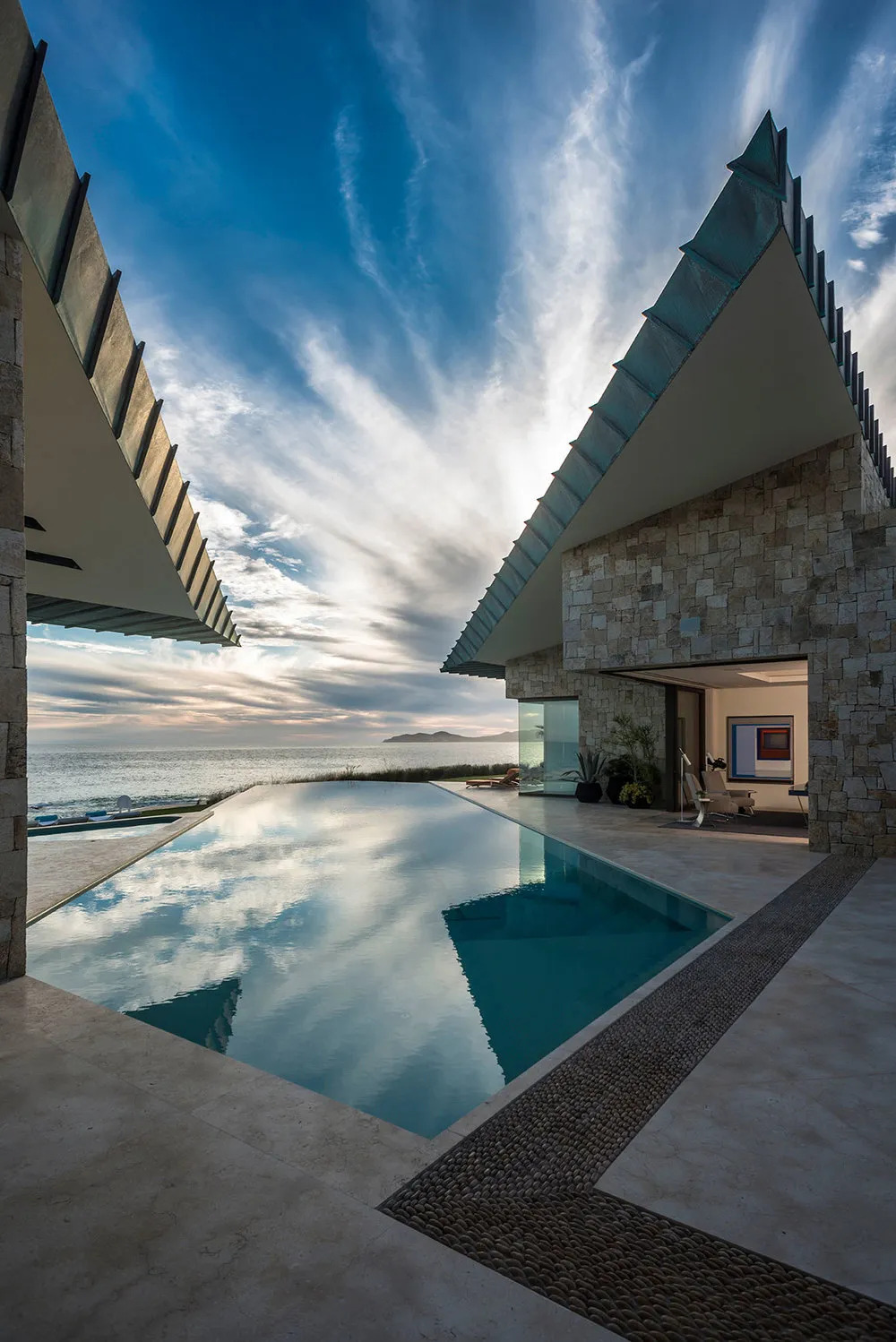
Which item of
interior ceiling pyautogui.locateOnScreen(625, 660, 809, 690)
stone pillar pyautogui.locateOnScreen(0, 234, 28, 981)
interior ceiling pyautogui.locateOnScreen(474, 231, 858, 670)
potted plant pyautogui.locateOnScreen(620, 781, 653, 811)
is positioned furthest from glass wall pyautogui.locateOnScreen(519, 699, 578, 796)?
stone pillar pyautogui.locateOnScreen(0, 234, 28, 981)

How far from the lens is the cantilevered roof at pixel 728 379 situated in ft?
22.4

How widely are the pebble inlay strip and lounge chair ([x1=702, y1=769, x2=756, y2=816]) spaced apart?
477 inches

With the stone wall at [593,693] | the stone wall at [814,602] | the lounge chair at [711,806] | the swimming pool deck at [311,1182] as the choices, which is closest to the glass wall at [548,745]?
the stone wall at [593,693]

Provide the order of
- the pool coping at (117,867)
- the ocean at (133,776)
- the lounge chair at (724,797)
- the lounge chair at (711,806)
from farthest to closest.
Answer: the ocean at (133,776) < the lounge chair at (724,797) < the lounge chair at (711,806) < the pool coping at (117,867)

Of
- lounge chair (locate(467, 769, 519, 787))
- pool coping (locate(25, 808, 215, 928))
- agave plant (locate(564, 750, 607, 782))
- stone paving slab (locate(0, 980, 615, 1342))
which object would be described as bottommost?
lounge chair (locate(467, 769, 519, 787))

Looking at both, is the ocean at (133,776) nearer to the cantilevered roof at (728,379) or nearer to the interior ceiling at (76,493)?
the interior ceiling at (76,493)

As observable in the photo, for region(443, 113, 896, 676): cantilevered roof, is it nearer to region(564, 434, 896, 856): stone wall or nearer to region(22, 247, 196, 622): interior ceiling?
region(564, 434, 896, 856): stone wall

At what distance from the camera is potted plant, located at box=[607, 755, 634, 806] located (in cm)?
1698

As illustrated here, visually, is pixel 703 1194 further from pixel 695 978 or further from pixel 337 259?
pixel 337 259

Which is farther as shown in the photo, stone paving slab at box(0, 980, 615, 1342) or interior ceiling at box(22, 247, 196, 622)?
interior ceiling at box(22, 247, 196, 622)

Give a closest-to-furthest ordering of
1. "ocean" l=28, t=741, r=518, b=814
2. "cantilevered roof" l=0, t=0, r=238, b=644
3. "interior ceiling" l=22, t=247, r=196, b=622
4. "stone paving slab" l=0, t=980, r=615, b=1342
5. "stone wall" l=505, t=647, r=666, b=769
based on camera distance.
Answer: "stone paving slab" l=0, t=980, r=615, b=1342 → "cantilevered roof" l=0, t=0, r=238, b=644 → "interior ceiling" l=22, t=247, r=196, b=622 → "stone wall" l=505, t=647, r=666, b=769 → "ocean" l=28, t=741, r=518, b=814

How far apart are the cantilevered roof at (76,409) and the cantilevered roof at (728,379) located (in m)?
5.76

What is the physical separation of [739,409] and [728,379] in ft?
2.58

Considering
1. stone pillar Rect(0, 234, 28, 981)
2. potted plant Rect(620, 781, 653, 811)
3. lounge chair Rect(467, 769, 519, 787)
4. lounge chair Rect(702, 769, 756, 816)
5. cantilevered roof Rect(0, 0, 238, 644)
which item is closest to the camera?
cantilevered roof Rect(0, 0, 238, 644)
